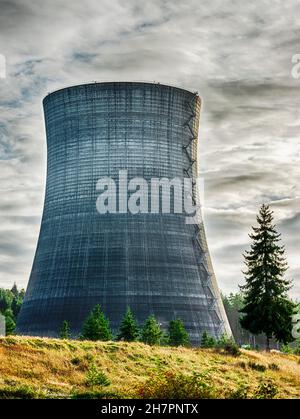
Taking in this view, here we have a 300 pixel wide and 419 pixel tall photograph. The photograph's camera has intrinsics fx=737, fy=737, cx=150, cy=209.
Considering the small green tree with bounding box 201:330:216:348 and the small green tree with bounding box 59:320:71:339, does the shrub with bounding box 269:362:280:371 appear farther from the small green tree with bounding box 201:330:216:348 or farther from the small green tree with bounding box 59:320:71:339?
the small green tree with bounding box 59:320:71:339

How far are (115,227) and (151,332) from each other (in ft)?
24.7

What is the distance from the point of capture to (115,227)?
4741 cm

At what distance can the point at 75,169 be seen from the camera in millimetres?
47344

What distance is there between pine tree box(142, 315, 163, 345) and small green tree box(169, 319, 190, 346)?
140 centimetres

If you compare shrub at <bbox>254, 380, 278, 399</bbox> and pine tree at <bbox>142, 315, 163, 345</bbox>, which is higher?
pine tree at <bbox>142, 315, 163, 345</bbox>

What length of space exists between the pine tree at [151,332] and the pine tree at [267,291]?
684cm

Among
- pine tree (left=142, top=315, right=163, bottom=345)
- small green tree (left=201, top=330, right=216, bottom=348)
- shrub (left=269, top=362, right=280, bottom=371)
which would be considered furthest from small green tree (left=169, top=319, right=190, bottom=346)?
shrub (left=269, top=362, right=280, bottom=371)

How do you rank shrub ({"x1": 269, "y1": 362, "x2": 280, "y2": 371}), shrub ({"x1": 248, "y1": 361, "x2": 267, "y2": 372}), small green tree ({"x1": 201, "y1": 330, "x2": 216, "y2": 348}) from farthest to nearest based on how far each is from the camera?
small green tree ({"x1": 201, "y1": 330, "x2": 216, "y2": 348}) < shrub ({"x1": 269, "y1": 362, "x2": 280, "y2": 371}) < shrub ({"x1": 248, "y1": 361, "x2": 267, "y2": 372})

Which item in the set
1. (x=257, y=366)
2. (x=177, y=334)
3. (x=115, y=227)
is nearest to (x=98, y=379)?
(x=257, y=366)

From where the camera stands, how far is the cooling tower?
155 ft

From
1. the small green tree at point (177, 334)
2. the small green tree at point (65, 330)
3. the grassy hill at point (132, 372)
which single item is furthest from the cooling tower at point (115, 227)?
the grassy hill at point (132, 372)

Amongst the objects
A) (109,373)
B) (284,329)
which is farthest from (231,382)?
(284,329)

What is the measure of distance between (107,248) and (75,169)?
5.47 meters

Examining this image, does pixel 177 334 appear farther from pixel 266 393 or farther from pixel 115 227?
pixel 266 393
